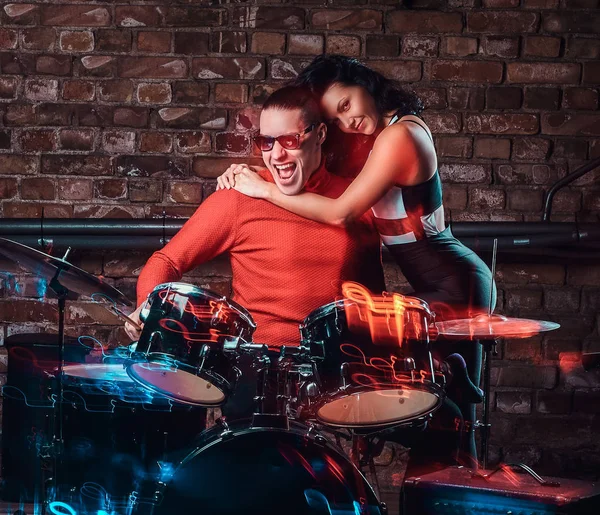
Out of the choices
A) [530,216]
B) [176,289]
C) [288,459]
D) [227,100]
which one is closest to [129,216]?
[227,100]

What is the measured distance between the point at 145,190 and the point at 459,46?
1.41m

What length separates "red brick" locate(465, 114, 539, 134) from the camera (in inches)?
119

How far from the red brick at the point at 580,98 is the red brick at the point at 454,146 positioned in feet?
1.40

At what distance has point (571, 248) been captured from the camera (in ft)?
9.82

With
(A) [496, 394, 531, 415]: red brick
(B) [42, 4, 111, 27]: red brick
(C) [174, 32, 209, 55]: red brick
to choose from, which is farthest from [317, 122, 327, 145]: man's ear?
(A) [496, 394, 531, 415]: red brick

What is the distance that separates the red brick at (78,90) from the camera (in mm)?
3047

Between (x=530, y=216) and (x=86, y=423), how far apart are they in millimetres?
1929

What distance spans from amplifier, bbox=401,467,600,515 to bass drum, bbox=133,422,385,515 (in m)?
0.17

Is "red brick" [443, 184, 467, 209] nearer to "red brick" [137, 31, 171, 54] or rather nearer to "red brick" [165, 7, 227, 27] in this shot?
"red brick" [165, 7, 227, 27]

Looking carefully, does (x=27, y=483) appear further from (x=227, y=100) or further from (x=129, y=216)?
(x=227, y=100)

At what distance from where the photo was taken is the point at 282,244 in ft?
8.34

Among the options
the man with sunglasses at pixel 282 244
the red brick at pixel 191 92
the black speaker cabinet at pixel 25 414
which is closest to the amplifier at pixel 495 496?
the man with sunglasses at pixel 282 244

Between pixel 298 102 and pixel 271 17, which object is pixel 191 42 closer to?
pixel 271 17

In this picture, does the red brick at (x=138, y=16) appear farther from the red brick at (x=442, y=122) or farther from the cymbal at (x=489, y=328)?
the cymbal at (x=489, y=328)
